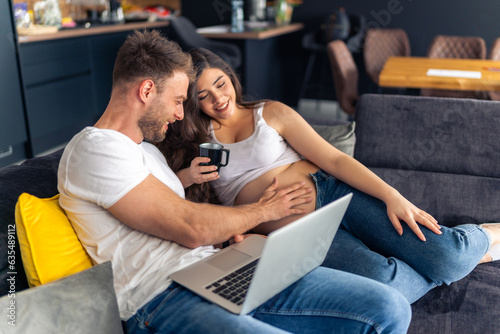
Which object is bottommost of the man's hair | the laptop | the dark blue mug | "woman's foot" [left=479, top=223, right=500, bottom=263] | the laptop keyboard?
"woman's foot" [left=479, top=223, right=500, bottom=263]

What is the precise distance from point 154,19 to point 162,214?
174 inches

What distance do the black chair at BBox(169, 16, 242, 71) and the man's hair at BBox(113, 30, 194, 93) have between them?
9.99ft

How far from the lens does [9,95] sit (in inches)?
136

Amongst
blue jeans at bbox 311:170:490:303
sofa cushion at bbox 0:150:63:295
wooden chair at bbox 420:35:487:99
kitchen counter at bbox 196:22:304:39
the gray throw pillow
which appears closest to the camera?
sofa cushion at bbox 0:150:63:295

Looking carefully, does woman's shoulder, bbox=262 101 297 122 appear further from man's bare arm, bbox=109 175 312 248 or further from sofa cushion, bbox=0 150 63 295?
sofa cushion, bbox=0 150 63 295

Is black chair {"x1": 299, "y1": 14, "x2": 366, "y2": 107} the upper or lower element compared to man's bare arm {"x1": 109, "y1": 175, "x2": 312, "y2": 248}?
upper

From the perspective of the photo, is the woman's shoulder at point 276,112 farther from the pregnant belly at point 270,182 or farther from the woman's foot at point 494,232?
the woman's foot at point 494,232

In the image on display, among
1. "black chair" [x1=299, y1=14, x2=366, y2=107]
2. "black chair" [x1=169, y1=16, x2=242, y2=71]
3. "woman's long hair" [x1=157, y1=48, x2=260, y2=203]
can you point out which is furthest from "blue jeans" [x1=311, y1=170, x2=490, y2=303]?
"black chair" [x1=299, y1=14, x2=366, y2=107]

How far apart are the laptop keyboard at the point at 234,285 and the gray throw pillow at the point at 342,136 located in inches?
35.2

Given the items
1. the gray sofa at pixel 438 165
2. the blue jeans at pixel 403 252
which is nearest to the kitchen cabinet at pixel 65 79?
the gray sofa at pixel 438 165

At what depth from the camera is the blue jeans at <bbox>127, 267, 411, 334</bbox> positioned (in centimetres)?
113

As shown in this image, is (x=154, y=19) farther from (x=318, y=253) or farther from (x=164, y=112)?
(x=318, y=253)

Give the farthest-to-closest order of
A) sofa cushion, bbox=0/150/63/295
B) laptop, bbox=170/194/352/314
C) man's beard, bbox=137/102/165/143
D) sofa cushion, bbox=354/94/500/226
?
sofa cushion, bbox=354/94/500/226, man's beard, bbox=137/102/165/143, sofa cushion, bbox=0/150/63/295, laptop, bbox=170/194/352/314

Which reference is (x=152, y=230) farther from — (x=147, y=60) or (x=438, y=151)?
(x=438, y=151)
